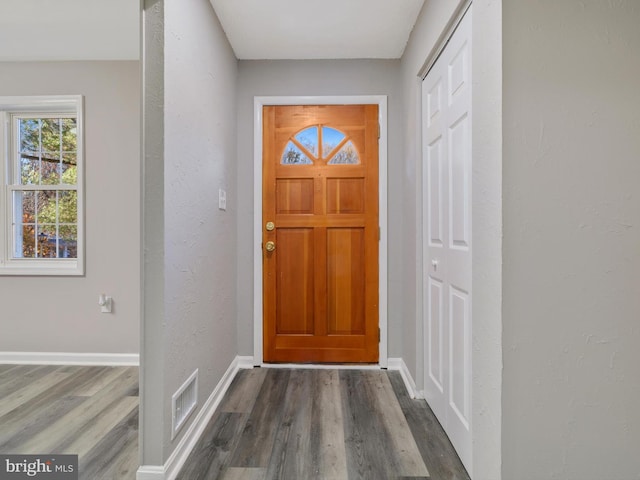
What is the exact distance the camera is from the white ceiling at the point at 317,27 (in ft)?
6.29

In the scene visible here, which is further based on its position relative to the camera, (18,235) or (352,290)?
(18,235)

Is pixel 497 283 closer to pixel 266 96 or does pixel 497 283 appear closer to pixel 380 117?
pixel 380 117

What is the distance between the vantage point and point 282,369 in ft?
8.15

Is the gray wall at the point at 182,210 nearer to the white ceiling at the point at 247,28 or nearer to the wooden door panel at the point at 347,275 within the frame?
the white ceiling at the point at 247,28

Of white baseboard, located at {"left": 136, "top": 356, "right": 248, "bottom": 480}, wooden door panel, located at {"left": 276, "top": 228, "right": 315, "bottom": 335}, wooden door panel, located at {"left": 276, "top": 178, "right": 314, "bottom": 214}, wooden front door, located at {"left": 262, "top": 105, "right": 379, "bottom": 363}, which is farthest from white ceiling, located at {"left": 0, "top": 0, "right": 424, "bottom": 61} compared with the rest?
white baseboard, located at {"left": 136, "top": 356, "right": 248, "bottom": 480}

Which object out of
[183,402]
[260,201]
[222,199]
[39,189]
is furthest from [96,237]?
[183,402]

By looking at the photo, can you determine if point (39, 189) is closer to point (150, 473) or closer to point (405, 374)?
point (150, 473)

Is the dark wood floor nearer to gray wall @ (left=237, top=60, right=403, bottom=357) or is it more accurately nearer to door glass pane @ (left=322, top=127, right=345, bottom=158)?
gray wall @ (left=237, top=60, right=403, bottom=357)

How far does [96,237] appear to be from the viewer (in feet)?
8.41

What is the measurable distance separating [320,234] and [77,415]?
6.07 ft

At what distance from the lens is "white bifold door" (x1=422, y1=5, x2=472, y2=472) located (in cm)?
140

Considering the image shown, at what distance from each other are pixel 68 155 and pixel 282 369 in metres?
2.49
